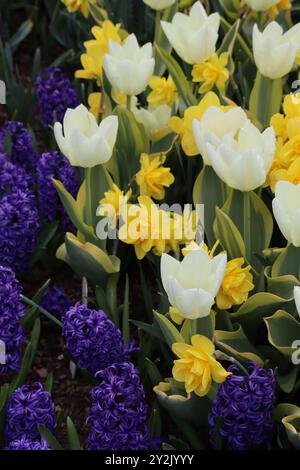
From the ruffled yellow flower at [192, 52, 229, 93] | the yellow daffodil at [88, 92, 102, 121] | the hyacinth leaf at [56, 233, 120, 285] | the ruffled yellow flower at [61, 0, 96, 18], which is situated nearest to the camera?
the hyacinth leaf at [56, 233, 120, 285]

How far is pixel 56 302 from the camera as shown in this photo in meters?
2.24

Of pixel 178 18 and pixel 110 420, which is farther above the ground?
pixel 178 18

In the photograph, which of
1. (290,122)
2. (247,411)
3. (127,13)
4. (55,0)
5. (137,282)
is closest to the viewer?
(247,411)

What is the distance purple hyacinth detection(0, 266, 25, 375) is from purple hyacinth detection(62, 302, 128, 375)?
125 millimetres

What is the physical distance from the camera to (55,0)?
3.47 m

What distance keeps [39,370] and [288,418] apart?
76 cm

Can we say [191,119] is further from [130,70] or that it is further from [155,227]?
[155,227]

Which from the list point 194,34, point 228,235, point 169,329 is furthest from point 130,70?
point 169,329

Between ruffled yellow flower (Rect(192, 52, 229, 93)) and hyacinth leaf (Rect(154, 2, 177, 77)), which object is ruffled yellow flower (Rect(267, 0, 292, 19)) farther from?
ruffled yellow flower (Rect(192, 52, 229, 93))

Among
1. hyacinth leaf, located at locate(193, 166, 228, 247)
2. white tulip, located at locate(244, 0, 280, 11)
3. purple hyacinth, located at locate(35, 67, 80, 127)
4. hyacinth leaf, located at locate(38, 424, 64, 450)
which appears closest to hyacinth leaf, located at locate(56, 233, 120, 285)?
hyacinth leaf, located at locate(193, 166, 228, 247)

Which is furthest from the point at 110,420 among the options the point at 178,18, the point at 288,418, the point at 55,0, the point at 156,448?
the point at 55,0

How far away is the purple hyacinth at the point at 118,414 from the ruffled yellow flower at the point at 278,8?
1.49m

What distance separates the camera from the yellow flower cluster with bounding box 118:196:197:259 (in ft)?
6.24
